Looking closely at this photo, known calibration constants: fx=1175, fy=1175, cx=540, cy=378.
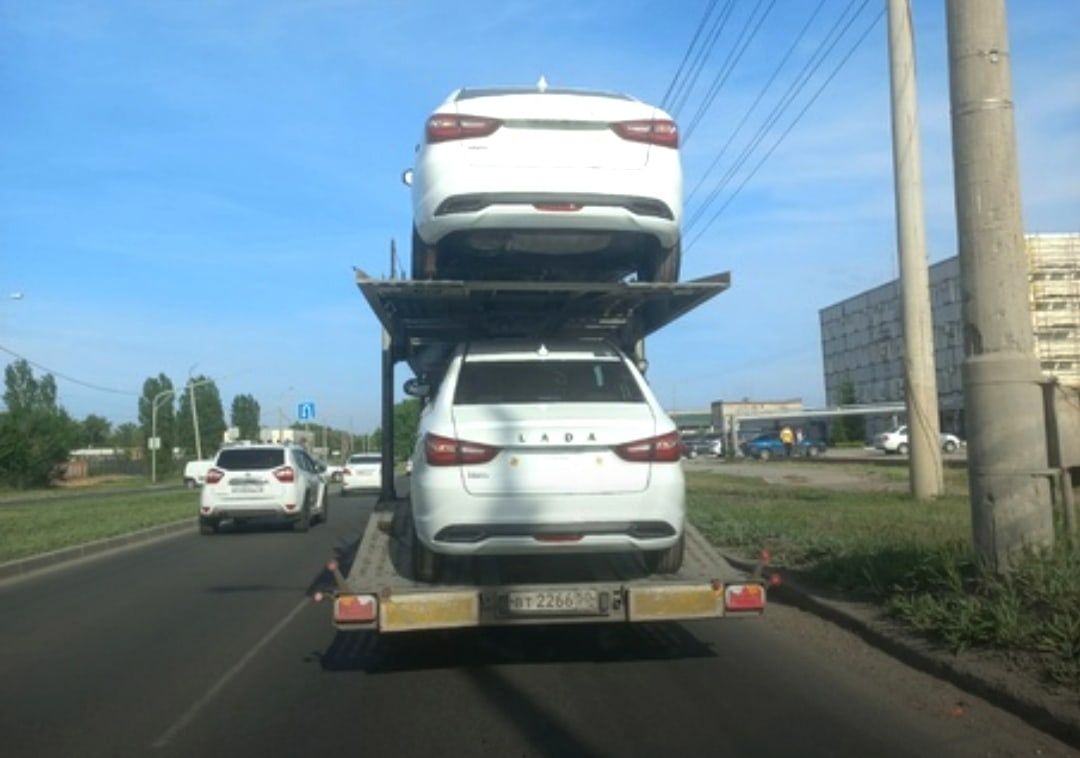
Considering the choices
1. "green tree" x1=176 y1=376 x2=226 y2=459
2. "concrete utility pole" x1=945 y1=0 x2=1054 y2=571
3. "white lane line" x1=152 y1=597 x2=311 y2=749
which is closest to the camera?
"white lane line" x1=152 y1=597 x2=311 y2=749

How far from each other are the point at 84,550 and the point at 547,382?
12.6 m

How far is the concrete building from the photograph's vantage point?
5250cm

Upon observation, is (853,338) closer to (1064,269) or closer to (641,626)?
(1064,269)

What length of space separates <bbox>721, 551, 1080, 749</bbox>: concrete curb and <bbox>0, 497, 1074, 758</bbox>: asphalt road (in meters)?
0.08

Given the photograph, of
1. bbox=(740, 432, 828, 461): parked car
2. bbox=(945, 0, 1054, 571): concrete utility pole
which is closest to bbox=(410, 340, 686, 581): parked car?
bbox=(945, 0, 1054, 571): concrete utility pole

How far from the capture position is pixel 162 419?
294 ft

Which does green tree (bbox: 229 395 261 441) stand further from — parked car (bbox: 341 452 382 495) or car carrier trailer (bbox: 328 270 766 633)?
car carrier trailer (bbox: 328 270 766 633)

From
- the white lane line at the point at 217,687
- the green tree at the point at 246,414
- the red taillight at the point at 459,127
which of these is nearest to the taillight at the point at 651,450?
the red taillight at the point at 459,127

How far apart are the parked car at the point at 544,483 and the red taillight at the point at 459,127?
6.91 ft

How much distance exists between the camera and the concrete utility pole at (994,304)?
7.87m

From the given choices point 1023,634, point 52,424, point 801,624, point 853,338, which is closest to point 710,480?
point 801,624

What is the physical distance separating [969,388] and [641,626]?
10.2 ft

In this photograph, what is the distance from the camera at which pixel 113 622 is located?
10.7 metres

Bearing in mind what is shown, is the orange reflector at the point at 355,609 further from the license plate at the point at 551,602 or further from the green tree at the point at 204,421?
the green tree at the point at 204,421
